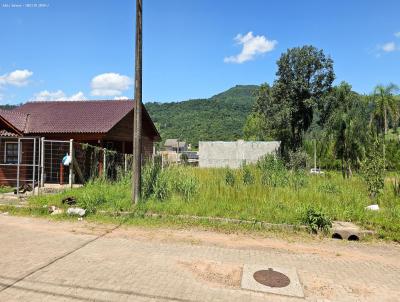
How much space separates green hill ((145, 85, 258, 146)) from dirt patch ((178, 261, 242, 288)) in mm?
82219

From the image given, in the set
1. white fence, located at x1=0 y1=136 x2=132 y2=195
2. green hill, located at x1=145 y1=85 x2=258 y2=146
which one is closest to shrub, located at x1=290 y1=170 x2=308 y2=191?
white fence, located at x1=0 y1=136 x2=132 y2=195

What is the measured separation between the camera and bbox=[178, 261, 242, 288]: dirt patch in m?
5.35

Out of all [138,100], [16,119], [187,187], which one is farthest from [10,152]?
[187,187]

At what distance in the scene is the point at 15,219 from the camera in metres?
9.86

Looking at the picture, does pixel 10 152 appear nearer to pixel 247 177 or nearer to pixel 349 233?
pixel 247 177

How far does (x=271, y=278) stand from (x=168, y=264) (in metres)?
1.77

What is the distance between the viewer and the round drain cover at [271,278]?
534 cm

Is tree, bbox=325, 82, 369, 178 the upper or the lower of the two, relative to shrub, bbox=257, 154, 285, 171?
upper

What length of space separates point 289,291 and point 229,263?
4.64ft

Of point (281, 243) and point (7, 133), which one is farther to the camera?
point (7, 133)

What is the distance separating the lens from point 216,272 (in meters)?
5.76

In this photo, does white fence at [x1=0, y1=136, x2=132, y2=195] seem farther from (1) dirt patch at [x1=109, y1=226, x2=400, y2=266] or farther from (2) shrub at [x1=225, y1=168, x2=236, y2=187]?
(1) dirt patch at [x1=109, y1=226, x2=400, y2=266]

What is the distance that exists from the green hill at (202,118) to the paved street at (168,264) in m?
80.4

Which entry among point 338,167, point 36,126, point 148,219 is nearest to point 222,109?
point 338,167
